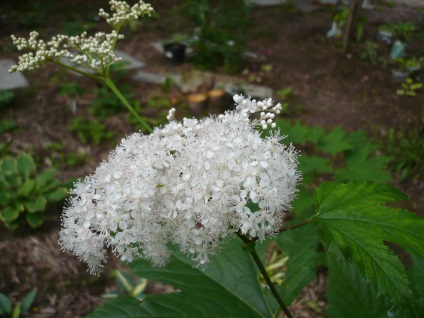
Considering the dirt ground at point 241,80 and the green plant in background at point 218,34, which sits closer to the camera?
the dirt ground at point 241,80

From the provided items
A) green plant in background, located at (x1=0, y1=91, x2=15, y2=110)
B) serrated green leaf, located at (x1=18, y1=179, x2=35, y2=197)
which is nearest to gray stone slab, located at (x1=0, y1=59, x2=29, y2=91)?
green plant in background, located at (x1=0, y1=91, x2=15, y2=110)

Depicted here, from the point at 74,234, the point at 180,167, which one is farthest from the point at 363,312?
the point at 74,234

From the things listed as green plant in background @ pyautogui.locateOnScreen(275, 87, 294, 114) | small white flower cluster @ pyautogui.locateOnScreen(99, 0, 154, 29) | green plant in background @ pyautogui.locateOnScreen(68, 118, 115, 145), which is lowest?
green plant in background @ pyautogui.locateOnScreen(275, 87, 294, 114)

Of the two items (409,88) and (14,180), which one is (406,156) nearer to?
(409,88)

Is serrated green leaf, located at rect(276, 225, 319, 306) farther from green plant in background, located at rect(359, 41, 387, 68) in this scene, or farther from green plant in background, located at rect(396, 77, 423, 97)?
green plant in background, located at rect(359, 41, 387, 68)

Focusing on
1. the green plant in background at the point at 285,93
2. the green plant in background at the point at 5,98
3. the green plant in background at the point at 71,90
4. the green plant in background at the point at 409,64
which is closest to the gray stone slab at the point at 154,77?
the green plant in background at the point at 71,90

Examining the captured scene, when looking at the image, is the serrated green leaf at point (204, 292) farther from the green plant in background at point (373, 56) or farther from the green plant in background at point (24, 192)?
the green plant in background at point (373, 56)
